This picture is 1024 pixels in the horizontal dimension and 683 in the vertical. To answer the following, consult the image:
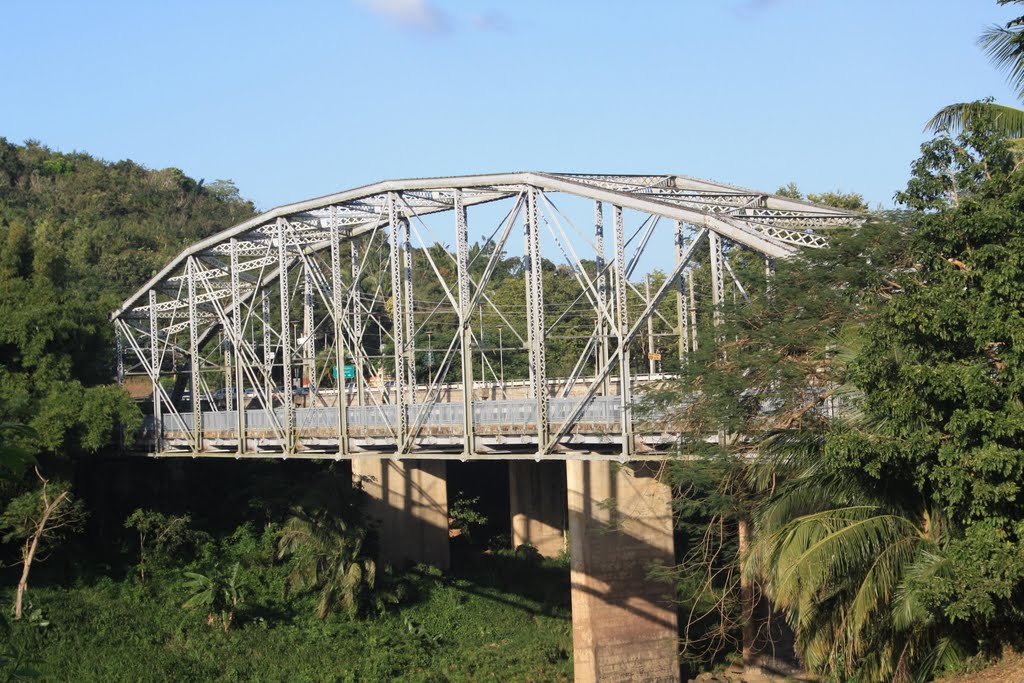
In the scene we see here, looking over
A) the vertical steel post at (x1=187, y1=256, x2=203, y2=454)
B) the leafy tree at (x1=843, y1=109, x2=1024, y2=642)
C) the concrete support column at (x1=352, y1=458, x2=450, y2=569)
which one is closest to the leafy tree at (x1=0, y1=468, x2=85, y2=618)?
the vertical steel post at (x1=187, y1=256, x2=203, y2=454)

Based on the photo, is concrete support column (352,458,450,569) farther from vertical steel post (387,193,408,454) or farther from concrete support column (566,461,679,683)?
vertical steel post (387,193,408,454)

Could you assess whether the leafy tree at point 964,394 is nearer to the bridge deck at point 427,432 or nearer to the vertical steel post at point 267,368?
the bridge deck at point 427,432

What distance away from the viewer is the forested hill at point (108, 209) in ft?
218

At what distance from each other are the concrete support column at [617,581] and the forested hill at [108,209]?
33.8 m

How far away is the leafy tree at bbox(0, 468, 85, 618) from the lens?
30531 mm

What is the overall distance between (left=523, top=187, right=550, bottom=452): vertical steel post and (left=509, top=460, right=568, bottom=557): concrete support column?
18126 millimetres

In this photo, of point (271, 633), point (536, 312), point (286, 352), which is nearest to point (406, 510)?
point (271, 633)

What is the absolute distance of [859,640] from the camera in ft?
51.8

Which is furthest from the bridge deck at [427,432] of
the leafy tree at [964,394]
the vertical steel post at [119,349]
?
the leafy tree at [964,394]

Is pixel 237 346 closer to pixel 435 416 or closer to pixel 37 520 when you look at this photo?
pixel 37 520

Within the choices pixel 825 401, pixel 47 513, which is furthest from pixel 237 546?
pixel 825 401

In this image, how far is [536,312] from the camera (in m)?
24.3

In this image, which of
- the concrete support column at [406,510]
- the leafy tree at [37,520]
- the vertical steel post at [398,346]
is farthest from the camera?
the concrete support column at [406,510]

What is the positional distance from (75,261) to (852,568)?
191ft
